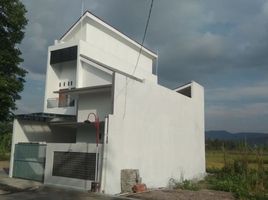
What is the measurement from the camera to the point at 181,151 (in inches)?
797

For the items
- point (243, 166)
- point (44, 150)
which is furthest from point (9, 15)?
point (243, 166)

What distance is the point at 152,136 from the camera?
17016 millimetres

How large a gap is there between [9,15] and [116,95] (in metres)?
9.09

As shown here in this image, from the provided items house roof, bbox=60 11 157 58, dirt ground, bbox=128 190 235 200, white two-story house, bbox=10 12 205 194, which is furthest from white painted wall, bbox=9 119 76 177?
house roof, bbox=60 11 157 58

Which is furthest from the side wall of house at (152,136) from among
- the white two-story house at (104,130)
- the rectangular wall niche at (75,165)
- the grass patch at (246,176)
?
the grass patch at (246,176)

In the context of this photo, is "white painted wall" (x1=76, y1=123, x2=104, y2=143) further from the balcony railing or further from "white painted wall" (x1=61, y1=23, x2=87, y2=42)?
"white painted wall" (x1=61, y1=23, x2=87, y2=42)

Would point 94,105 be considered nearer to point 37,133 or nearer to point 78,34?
point 37,133

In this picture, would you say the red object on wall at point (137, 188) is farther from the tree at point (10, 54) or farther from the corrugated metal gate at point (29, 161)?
the tree at point (10, 54)

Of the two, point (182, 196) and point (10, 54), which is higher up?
point (10, 54)

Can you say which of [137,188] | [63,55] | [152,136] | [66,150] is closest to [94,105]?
[152,136]

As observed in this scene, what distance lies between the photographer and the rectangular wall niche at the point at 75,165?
46.7ft

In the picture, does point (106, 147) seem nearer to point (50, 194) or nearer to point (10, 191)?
point (50, 194)

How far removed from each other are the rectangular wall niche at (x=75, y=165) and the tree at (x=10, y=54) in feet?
18.3

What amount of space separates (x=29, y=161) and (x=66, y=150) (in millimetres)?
2932
